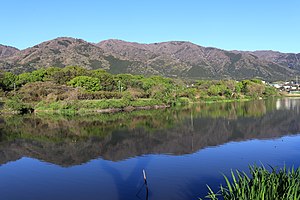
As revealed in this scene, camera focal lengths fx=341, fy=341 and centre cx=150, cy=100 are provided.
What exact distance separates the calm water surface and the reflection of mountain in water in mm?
70

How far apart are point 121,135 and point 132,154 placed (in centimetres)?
776

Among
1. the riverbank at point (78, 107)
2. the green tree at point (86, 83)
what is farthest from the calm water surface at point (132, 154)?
the green tree at point (86, 83)

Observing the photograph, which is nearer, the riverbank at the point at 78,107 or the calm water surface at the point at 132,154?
the calm water surface at the point at 132,154

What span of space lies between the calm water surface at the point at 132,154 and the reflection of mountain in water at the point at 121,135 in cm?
7

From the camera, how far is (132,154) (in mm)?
22797

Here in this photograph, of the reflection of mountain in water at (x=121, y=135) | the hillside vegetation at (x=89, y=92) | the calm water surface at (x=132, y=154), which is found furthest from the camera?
the hillside vegetation at (x=89, y=92)

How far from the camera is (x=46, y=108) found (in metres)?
52.0

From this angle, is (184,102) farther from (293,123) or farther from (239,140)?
(239,140)

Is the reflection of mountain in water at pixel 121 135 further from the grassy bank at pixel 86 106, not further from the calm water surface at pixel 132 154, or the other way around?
the grassy bank at pixel 86 106

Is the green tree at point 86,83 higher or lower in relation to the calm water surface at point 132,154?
higher

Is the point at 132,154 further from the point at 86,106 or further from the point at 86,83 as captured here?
the point at 86,83

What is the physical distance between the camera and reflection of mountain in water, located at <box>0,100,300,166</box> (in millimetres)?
23875

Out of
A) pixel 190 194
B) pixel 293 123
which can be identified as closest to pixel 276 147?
pixel 190 194

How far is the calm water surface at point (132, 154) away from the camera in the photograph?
1541cm
